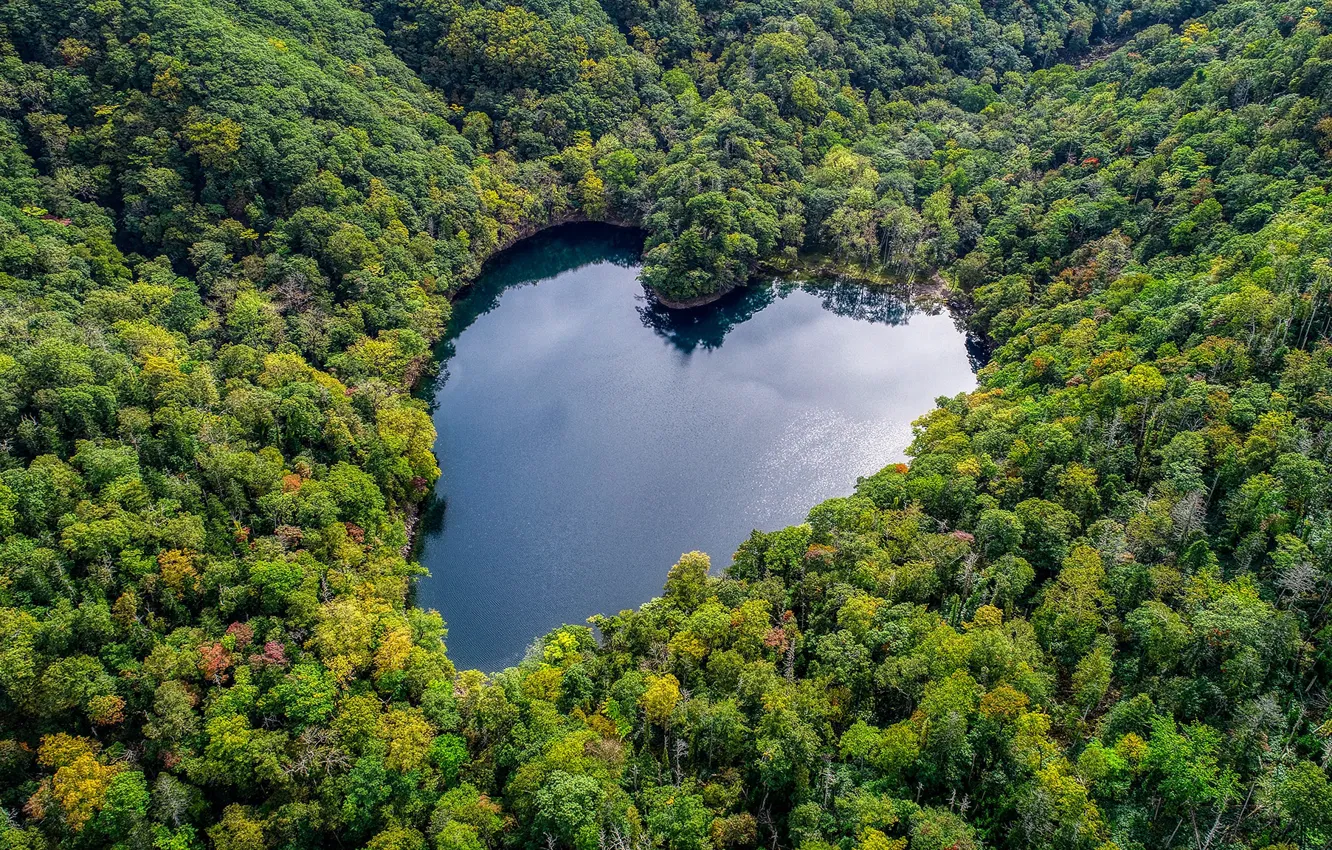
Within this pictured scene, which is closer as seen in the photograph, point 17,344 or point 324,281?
point 17,344

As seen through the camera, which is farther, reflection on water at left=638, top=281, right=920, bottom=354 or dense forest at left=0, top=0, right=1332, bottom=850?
reflection on water at left=638, top=281, right=920, bottom=354

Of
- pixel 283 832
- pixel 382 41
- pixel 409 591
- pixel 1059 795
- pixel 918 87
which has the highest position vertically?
pixel 382 41

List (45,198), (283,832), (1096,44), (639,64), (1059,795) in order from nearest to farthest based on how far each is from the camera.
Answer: (1059,795)
(283,832)
(45,198)
(639,64)
(1096,44)

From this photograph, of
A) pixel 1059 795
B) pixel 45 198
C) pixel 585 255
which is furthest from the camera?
pixel 585 255

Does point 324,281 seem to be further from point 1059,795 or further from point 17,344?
point 1059,795

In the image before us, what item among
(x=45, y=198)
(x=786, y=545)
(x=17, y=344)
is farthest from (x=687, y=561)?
(x=45, y=198)

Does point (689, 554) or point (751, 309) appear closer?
point (689, 554)

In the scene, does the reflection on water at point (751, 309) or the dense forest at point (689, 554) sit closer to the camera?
the dense forest at point (689, 554)

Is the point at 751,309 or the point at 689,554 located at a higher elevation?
the point at 751,309
